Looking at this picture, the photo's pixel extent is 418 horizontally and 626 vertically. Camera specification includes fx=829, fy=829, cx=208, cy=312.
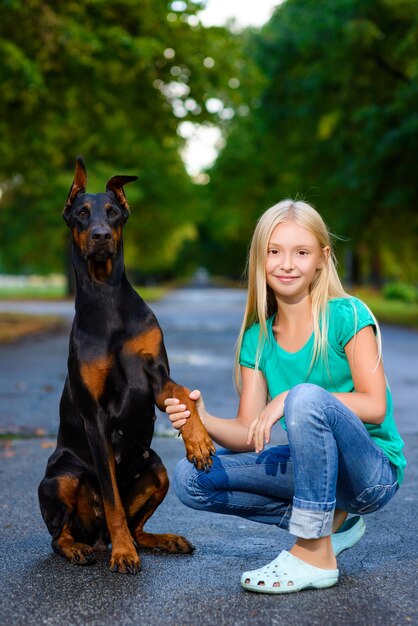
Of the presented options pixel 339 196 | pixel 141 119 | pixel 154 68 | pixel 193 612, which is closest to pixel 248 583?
pixel 193 612

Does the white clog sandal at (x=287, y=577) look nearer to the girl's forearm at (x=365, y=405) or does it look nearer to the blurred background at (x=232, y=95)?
the girl's forearm at (x=365, y=405)

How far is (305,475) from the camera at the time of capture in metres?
3.26

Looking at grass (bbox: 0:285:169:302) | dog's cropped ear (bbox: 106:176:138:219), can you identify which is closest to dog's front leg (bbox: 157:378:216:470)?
dog's cropped ear (bbox: 106:176:138:219)

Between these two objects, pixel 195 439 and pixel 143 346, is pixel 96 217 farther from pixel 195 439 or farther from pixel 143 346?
pixel 195 439

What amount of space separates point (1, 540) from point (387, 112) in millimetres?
17423

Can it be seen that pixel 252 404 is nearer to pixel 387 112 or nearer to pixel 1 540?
pixel 1 540

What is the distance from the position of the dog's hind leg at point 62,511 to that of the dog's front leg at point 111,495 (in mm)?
197

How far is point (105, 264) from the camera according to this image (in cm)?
356

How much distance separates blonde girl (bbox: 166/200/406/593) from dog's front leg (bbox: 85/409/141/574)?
13.8 inches

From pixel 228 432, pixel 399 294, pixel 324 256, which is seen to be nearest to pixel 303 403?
pixel 228 432

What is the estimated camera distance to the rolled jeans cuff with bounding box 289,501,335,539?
3256mm

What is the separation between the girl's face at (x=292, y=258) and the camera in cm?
369

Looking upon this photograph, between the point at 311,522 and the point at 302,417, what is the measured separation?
42 cm

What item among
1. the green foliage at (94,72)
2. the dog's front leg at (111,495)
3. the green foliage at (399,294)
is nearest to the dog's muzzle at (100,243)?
the dog's front leg at (111,495)
